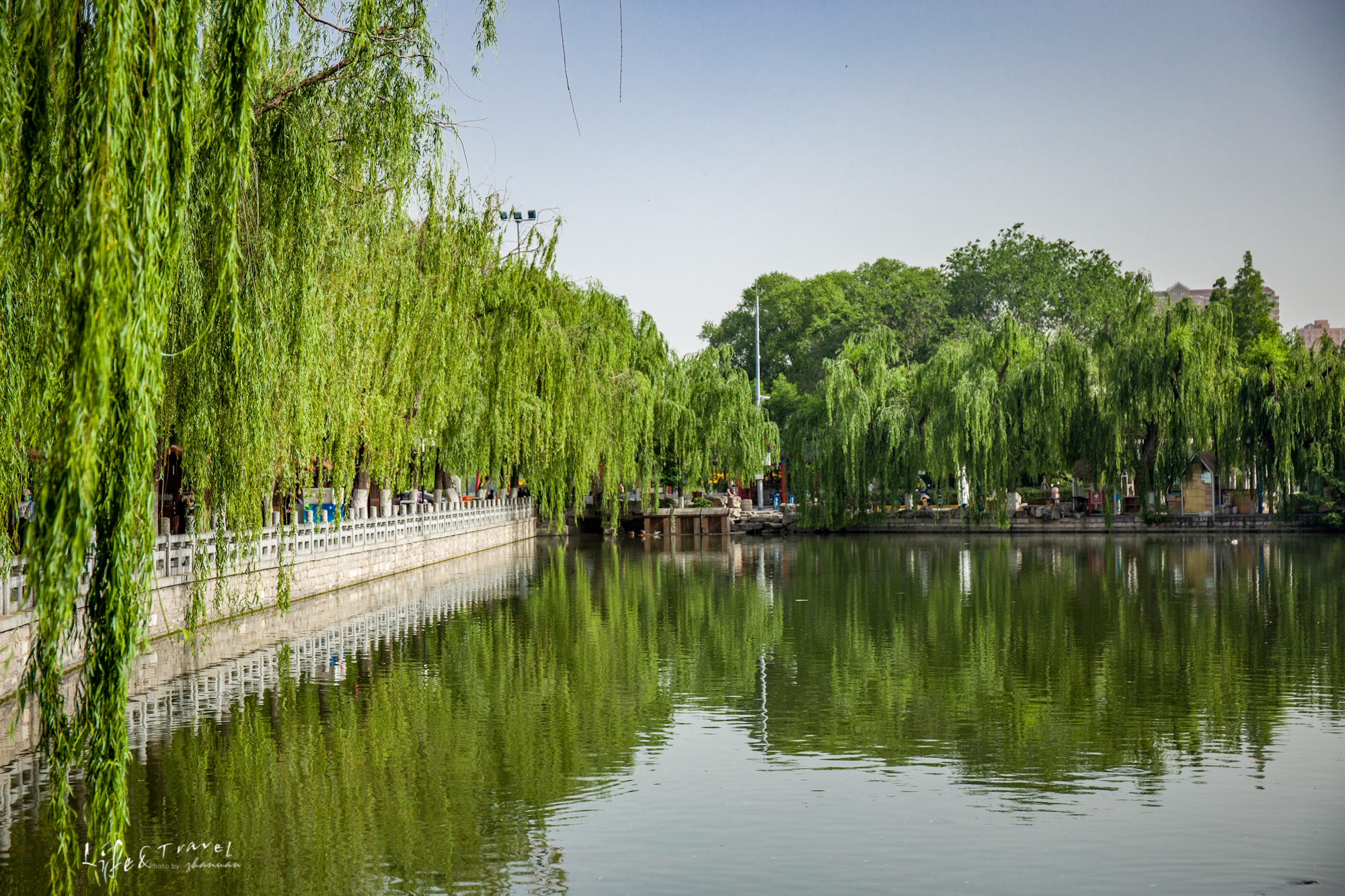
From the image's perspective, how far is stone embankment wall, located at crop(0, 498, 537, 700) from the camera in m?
10.1

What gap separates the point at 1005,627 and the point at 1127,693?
186 inches

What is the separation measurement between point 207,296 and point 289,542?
8469 millimetres

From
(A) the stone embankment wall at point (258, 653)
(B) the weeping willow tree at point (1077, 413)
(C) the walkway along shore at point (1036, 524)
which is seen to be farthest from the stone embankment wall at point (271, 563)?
(B) the weeping willow tree at point (1077, 413)

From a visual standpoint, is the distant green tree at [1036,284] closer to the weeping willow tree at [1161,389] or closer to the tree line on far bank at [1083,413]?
the tree line on far bank at [1083,413]

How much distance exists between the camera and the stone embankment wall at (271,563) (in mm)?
10055

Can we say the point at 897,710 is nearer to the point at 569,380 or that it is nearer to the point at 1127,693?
the point at 1127,693

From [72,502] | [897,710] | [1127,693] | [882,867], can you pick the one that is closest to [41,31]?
[72,502]

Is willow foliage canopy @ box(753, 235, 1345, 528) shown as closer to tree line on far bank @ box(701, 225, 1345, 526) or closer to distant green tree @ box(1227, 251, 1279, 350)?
tree line on far bank @ box(701, 225, 1345, 526)

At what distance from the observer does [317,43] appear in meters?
10.6

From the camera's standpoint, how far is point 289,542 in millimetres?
16734

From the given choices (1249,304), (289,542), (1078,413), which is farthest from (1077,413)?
(289,542)

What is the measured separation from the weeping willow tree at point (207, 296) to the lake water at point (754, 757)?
1.31 m

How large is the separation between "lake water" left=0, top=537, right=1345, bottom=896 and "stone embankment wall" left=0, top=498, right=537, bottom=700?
3.57 ft

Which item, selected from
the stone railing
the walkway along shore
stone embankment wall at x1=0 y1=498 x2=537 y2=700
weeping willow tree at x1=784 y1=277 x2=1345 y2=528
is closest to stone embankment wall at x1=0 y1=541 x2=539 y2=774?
stone embankment wall at x1=0 y1=498 x2=537 y2=700
